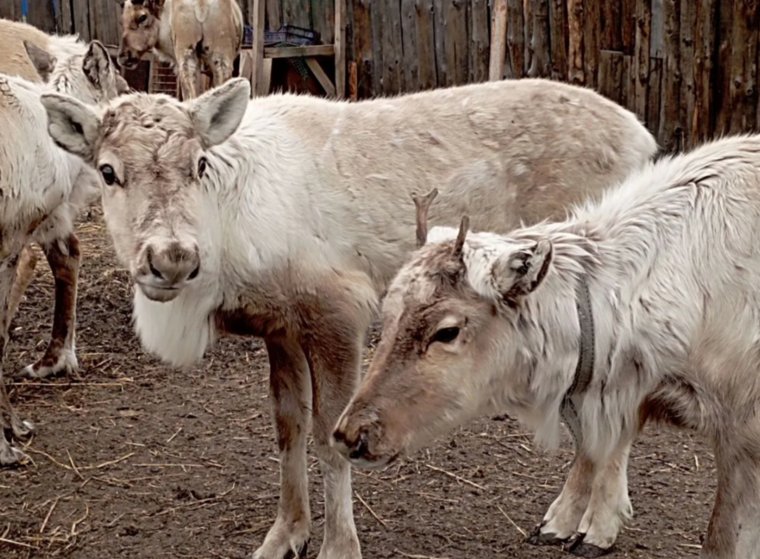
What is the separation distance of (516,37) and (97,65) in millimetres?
5009

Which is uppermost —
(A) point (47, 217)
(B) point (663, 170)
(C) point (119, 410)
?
(B) point (663, 170)

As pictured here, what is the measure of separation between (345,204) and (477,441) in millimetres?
1750

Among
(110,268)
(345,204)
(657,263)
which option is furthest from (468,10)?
(657,263)

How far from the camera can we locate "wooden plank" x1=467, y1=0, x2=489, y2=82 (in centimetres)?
1080

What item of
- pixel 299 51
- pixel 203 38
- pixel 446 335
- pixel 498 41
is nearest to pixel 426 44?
pixel 498 41

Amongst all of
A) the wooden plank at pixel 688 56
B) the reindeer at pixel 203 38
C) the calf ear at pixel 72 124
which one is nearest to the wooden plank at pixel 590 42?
the wooden plank at pixel 688 56

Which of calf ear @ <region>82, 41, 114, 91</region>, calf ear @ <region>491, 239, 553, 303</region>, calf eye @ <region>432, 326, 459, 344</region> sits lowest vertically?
calf eye @ <region>432, 326, 459, 344</region>

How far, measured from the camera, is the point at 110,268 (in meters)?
9.02

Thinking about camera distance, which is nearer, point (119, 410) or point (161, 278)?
point (161, 278)

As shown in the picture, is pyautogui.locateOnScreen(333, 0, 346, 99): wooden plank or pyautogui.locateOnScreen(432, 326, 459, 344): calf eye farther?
pyautogui.locateOnScreen(333, 0, 346, 99): wooden plank

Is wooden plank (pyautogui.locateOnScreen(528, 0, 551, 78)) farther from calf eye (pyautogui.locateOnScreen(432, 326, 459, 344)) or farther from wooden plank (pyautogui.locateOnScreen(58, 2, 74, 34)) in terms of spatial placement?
wooden plank (pyautogui.locateOnScreen(58, 2, 74, 34))

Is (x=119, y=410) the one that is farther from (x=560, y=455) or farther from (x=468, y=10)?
(x=468, y=10)

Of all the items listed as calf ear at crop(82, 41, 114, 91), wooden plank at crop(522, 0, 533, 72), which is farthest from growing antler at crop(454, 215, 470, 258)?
wooden plank at crop(522, 0, 533, 72)

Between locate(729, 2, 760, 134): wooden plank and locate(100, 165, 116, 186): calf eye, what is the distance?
19.1ft
